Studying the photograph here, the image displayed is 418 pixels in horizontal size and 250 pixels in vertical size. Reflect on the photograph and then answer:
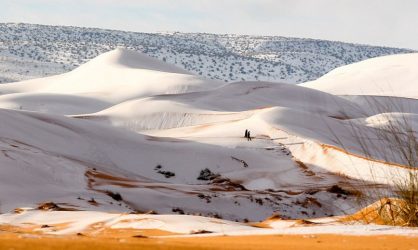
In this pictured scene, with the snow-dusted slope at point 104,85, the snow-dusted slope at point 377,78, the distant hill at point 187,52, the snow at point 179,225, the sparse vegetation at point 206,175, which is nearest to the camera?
the snow at point 179,225

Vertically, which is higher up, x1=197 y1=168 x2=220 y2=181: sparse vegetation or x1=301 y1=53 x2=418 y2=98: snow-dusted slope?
x1=301 y1=53 x2=418 y2=98: snow-dusted slope

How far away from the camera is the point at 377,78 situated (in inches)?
2707

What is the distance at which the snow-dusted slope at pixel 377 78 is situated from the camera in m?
64.8

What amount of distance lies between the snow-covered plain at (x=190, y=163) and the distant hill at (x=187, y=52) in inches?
2795

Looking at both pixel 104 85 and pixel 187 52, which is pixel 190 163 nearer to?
pixel 104 85

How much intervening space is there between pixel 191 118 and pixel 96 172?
17.5 meters

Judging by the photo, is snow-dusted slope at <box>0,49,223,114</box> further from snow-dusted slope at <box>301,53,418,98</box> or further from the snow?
the snow

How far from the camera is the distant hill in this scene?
11281 cm

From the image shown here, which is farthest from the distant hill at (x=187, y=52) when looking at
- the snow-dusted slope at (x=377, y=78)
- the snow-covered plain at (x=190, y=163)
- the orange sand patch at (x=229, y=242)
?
the orange sand patch at (x=229, y=242)

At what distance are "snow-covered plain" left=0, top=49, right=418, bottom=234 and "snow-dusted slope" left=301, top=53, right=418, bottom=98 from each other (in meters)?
25.4

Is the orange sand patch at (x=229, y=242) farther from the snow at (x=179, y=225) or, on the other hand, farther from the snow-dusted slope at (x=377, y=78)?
the snow-dusted slope at (x=377, y=78)

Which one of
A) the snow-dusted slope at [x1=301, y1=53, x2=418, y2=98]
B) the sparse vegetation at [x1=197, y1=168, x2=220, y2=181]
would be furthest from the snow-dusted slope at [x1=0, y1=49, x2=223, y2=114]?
the sparse vegetation at [x1=197, y1=168, x2=220, y2=181]

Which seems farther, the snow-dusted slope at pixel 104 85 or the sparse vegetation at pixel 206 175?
the snow-dusted slope at pixel 104 85

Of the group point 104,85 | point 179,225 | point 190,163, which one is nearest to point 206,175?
point 190,163
